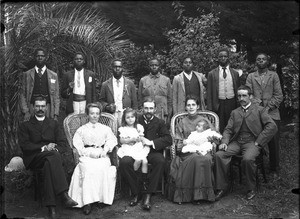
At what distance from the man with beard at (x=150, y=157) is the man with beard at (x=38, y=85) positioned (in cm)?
145

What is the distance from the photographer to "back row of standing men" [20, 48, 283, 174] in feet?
22.3

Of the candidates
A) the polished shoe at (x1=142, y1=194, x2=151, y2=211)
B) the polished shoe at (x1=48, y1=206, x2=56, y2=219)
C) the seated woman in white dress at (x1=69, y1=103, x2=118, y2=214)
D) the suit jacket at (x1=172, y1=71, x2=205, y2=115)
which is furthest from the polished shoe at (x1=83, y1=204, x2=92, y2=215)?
the suit jacket at (x1=172, y1=71, x2=205, y2=115)

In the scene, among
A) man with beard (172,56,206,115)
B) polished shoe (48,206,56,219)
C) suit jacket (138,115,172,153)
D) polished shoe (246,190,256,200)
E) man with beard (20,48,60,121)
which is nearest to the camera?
polished shoe (48,206,56,219)

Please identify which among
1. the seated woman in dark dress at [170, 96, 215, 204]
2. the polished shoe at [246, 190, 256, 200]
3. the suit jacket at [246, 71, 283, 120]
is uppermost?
the suit jacket at [246, 71, 283, 120]

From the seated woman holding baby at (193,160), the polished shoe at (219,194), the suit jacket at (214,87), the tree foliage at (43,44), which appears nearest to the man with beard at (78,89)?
the tree foliage at (43,44)

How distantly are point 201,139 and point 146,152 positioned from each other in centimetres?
78

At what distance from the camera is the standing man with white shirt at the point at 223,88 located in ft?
23.1

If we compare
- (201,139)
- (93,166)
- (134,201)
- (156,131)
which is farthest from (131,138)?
(201,139)

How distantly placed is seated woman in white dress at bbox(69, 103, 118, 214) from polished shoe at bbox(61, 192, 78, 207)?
0.22ft

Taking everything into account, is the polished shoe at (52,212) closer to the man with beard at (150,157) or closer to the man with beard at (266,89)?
the man with beard at (150,157)

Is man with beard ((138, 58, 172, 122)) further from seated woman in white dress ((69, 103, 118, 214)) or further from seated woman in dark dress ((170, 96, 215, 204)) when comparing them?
seated woman in dark dress ((170, 96, 215, 204))

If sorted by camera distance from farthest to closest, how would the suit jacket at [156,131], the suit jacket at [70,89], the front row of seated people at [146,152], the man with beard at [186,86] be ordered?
the man with beard at [186,86]
the suit jacket at [70,89]
the suit jacket at [156,131]
the front row of seated people at [146,152]

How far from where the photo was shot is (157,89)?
715 cm

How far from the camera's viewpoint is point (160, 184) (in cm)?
636
